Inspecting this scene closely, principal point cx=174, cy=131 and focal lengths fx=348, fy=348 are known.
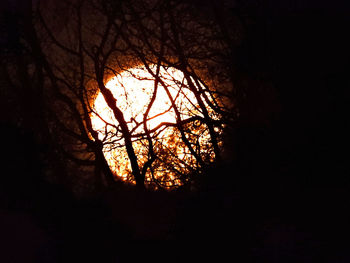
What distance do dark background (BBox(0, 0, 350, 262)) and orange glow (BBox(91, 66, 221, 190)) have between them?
356 mm

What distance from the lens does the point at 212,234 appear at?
4988mm

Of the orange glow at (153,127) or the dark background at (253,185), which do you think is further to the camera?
the orange glow at (153,127)

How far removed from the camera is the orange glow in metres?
5.25

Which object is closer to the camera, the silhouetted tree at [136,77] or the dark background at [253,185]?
the dark background at [253,185]

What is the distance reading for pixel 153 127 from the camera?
534cm

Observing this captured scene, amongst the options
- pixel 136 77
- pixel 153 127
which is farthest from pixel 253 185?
pixel 136 77

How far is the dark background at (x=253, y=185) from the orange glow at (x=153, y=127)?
1.17 feet

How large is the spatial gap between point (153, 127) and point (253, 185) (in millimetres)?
1748

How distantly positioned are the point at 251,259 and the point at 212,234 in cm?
63

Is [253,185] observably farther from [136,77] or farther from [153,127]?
[136,77]

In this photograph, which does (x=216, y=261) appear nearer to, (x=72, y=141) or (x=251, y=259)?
(x=251, y=259)

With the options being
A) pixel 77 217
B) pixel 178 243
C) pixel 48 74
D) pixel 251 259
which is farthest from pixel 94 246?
pixel 48 74

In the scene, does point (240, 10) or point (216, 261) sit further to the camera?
point (240, 10)

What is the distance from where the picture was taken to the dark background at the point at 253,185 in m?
4.91
